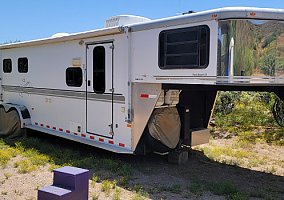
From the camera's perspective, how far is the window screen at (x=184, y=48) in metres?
4.73

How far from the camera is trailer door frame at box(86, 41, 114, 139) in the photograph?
21.0 ft

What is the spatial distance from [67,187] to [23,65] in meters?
5.89

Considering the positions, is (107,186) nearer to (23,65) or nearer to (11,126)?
(11,126)

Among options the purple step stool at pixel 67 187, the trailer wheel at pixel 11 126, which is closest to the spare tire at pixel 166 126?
the purple step stool at pixel 67 187

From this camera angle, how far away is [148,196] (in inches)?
195

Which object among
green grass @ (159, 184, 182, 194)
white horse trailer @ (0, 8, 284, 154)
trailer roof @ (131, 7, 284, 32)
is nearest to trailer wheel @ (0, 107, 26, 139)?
white horse trailer @ (0, 8, 284, 154)

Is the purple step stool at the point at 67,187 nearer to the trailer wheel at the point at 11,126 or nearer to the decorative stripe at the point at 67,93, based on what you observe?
the decorative stripe at the point at 67,93

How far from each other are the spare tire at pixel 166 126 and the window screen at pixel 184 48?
116cm

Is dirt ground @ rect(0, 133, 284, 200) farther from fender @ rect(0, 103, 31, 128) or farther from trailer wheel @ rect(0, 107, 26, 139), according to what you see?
trailer wheel @ rect(0, 107, 26, 139)

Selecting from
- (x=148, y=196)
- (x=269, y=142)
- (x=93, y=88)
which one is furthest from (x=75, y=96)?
(x=269, y=142)

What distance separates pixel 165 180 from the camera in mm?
5762

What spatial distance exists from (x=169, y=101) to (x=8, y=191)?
300 centimetres

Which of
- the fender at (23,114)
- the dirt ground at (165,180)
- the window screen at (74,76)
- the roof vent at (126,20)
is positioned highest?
the roof vent at (126,20)

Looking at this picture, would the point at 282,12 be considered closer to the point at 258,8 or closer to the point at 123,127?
the point at 258,8
